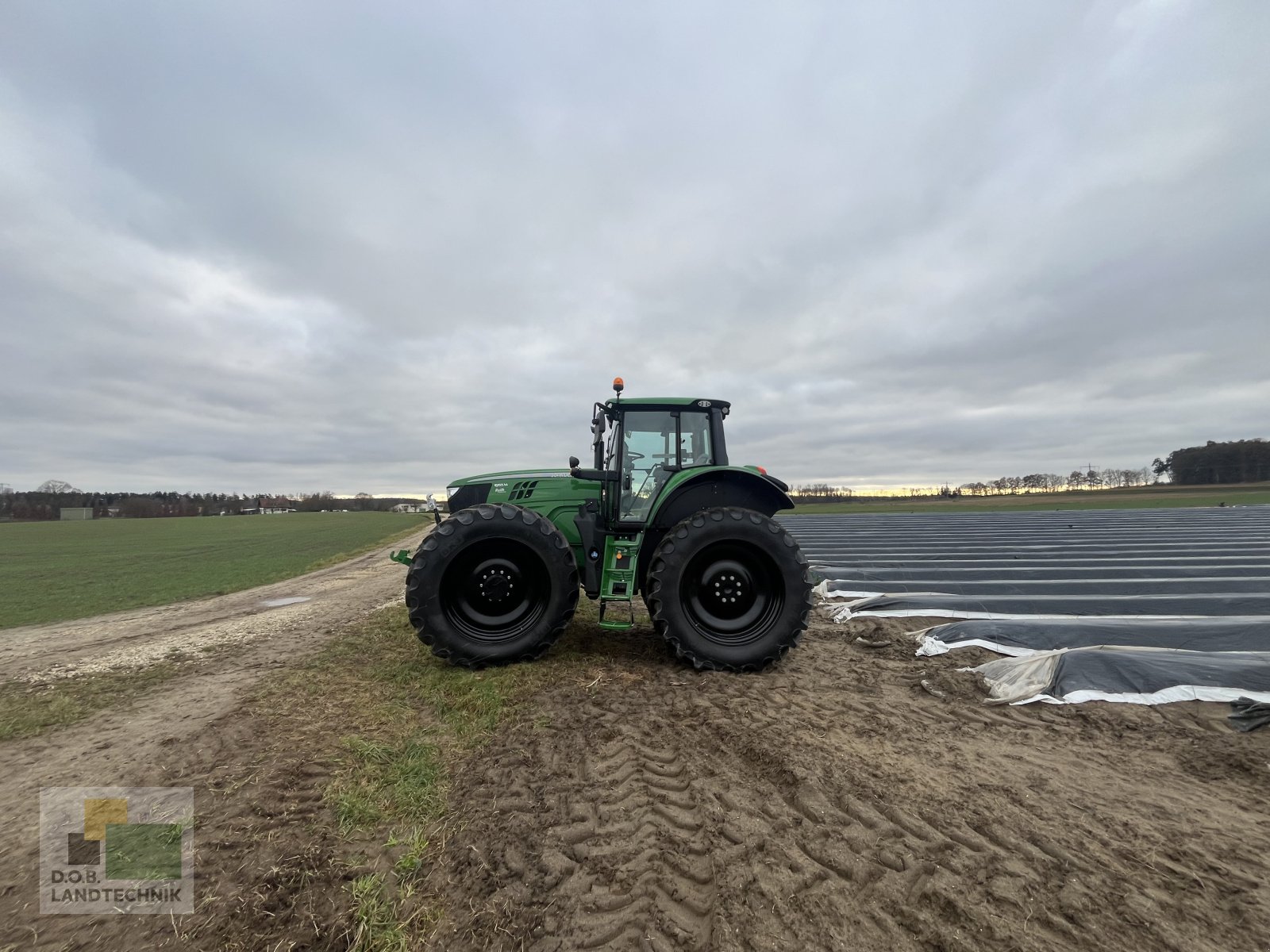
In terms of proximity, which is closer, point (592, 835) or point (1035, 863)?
point (1035, 863)

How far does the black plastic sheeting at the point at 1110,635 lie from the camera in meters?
4.74

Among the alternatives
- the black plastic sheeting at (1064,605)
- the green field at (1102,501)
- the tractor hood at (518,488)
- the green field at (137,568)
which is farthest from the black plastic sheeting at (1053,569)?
the green field at (1102,501)

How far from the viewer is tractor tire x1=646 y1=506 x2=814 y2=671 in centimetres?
473

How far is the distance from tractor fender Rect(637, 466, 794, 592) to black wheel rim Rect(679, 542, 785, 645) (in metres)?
0.47

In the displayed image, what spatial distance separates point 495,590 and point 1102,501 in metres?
55.7

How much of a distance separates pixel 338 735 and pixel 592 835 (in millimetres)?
2015

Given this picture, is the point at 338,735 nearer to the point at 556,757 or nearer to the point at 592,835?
the point at 556,757

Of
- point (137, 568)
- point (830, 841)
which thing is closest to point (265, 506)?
point (137, 568)

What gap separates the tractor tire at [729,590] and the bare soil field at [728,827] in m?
0.66

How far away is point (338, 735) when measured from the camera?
3559mm

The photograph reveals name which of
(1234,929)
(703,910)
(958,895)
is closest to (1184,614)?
(1234,929)

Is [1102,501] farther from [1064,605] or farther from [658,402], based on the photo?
[658,402]

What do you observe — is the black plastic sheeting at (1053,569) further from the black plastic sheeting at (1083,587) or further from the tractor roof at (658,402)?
the tractor roof at (658,402)

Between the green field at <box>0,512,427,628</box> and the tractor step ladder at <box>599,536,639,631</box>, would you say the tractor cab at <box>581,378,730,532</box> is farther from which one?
the green field at <box>0,512,427,628</box>
